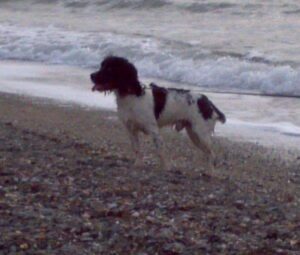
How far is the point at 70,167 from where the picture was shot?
909 cm

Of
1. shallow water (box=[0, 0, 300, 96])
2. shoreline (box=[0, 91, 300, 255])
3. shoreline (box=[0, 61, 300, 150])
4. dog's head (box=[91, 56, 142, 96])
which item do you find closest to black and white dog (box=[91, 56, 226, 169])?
dog's head (box=[91, 56, 142, 96])

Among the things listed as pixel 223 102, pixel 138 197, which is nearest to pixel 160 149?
pixel 138 197

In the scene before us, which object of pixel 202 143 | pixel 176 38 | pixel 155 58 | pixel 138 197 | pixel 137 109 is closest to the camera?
pixel 138 197

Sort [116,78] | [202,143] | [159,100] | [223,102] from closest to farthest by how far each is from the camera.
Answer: [116,78]
[159,100]
[202,143]
[223,102]

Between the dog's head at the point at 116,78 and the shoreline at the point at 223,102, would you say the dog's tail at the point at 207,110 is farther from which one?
the shoreline at the point at 223,102

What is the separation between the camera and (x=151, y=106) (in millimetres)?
9344

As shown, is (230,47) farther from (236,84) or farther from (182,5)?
(182,5)

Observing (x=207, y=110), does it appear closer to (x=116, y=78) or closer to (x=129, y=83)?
(x=129, y=83)

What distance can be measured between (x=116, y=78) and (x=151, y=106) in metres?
0.40

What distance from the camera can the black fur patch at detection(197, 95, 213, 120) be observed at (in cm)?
958

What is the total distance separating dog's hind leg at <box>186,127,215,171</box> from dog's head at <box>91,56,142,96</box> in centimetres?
78

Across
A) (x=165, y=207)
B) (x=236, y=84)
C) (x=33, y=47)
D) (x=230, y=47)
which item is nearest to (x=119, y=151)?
(x=165, y=207)

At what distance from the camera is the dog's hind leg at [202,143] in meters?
9.78

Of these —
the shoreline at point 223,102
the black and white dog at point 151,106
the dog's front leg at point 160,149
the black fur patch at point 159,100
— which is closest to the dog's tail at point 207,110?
the black and white dog at point 151,106
